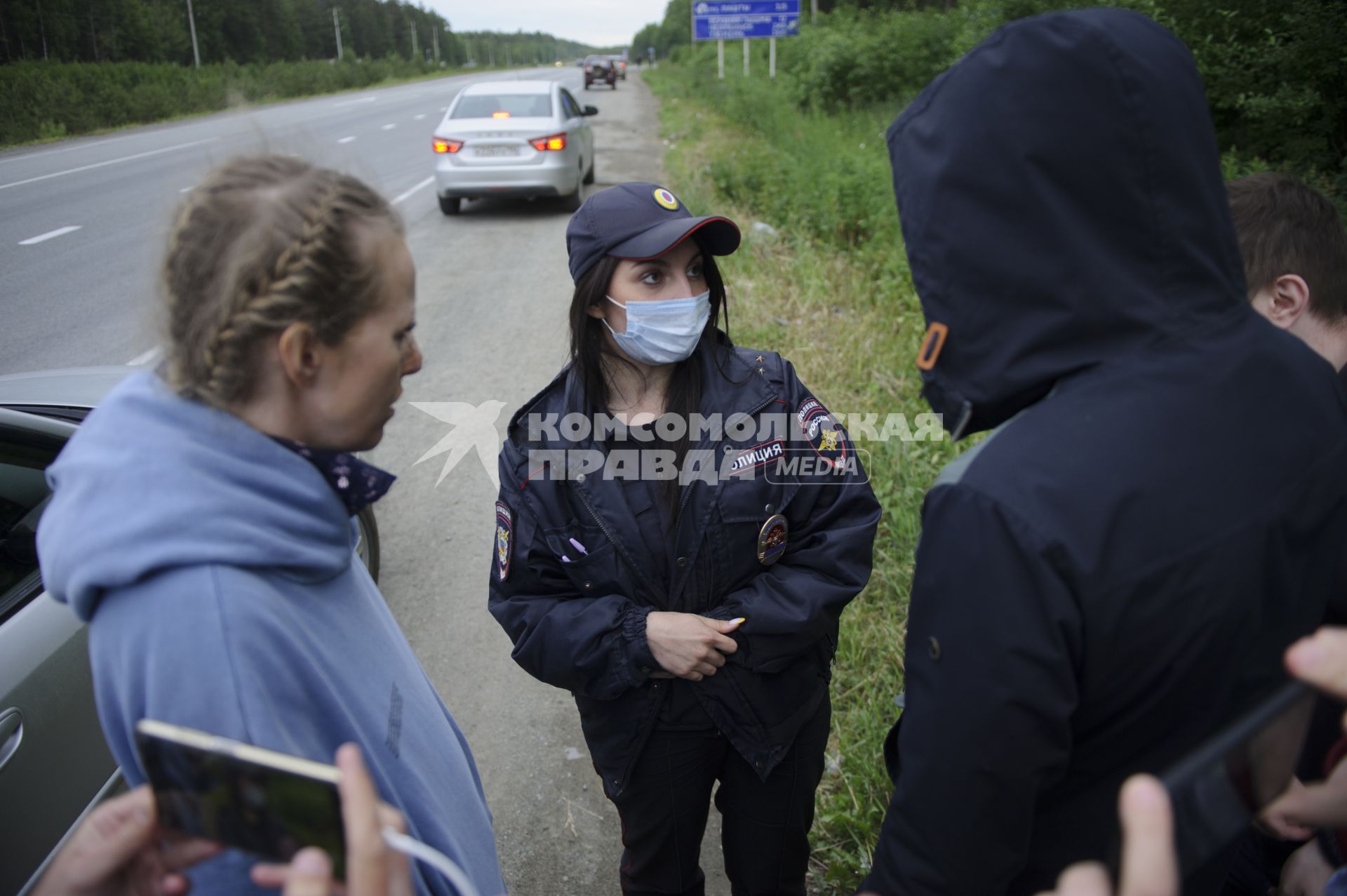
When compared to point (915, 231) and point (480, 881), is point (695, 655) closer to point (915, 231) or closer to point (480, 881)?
point (480, 881)

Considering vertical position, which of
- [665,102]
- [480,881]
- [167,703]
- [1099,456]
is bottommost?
[480,881]

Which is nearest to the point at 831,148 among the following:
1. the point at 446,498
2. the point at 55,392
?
the point at 446,498

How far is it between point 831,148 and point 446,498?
23.1 feet

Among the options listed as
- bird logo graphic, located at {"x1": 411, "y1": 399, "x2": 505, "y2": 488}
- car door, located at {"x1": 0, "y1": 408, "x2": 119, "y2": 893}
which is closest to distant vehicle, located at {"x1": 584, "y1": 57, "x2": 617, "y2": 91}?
bird logo graphic, located at {"x1": 411, "y1": 399, "x2": 505, "y2": 488}

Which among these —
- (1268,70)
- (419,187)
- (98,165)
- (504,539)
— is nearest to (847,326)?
(1268,70)

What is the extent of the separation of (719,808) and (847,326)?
13.3ft

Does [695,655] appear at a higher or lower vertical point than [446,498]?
higher

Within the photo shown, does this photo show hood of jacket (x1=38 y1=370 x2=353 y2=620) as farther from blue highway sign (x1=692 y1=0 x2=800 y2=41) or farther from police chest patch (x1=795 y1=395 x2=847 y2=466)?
blue highway sign (x1=692 y1=0 x2=800 y2=41)

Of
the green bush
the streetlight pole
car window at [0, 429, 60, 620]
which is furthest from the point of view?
the streetlight pole

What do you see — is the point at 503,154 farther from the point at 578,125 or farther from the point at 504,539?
the point at 504,539

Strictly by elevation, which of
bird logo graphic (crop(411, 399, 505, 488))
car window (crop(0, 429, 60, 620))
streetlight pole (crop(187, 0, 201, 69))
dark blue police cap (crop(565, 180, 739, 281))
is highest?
streetlight pole (crop(187, 0, 201, 69))

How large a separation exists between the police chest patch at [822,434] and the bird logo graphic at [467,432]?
305 centimetres

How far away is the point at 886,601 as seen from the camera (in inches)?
128

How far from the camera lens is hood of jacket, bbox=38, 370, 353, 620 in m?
0.92
